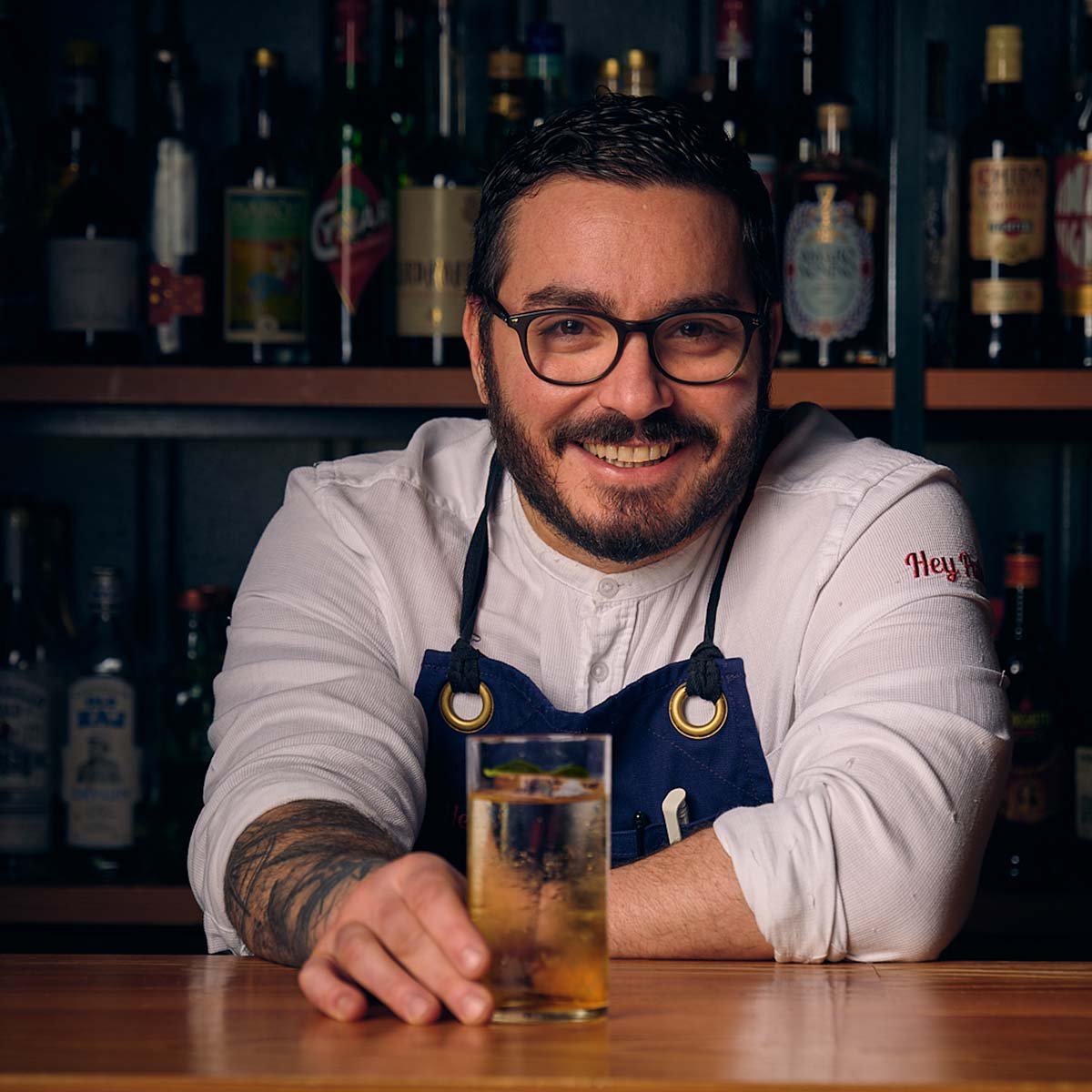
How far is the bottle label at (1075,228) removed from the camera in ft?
5.71

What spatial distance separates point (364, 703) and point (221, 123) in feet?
3.43

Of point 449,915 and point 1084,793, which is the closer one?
point 449,915

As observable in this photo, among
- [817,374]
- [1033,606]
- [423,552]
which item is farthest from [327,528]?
[1033,606]

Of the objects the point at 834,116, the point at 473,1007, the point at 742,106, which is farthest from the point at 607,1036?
the point at 742,106

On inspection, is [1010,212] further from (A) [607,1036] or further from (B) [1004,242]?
(A) [607,1036]

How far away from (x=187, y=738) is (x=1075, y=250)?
117 centimetres

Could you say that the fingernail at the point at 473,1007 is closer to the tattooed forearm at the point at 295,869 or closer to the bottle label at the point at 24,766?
the tattooed forearm at the point at 295,869

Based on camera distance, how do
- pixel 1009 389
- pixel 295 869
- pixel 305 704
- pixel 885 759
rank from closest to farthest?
pixel 295 869
pixel 885 759
pixel 305 704
pixel 1009 389

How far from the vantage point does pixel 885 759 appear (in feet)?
3.52

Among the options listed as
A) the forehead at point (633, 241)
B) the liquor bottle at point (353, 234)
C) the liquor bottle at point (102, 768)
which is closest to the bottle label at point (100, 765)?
the liquor bottle at point (102, 768)

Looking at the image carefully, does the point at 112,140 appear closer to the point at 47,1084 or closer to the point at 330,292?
the point at 330,292

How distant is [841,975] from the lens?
87cm

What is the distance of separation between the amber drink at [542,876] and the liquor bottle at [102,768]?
3.77ft

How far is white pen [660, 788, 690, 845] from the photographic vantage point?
1308 mm
